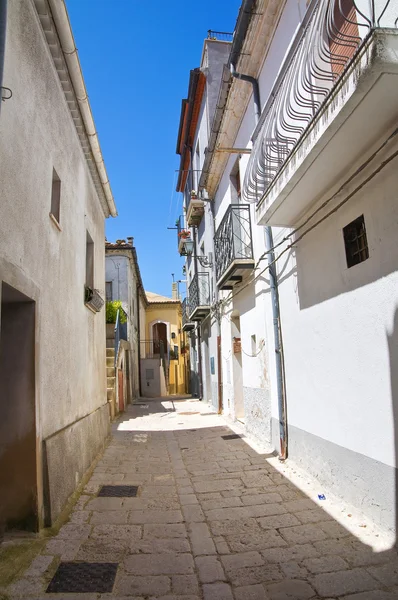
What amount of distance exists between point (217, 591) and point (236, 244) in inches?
261

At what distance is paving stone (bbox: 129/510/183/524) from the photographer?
4422mm

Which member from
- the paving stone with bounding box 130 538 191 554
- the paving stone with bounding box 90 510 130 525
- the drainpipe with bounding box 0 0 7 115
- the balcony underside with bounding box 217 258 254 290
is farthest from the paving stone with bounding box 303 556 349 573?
the balcony underside with bounding box 217 258 254 290

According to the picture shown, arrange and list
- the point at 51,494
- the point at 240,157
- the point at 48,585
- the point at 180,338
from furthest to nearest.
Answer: the point at 180,338 < the point at 240,157 < the point at 51,494 < the point at 48,585

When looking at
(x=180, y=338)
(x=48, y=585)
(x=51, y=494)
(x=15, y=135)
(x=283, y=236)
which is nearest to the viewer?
(x=48, y=585)

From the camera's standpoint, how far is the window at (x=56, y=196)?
522 cm

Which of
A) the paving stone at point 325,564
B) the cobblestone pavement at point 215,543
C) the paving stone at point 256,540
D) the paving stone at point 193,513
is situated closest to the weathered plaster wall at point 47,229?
the cobblestone pavement at point 215,543

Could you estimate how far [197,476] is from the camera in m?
6.14

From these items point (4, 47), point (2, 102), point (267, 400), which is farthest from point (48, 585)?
point (267, 400)

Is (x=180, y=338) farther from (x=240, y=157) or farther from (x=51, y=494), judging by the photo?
(x=51, y=494)

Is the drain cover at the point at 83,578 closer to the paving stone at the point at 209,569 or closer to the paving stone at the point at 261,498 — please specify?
the paving stone at the point at 209,569

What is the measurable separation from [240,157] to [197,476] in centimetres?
674

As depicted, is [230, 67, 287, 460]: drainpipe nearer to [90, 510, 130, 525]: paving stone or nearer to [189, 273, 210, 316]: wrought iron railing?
[90, 510, 130, 525]: paving stone

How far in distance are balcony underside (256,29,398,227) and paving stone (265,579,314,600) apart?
11.8 ft

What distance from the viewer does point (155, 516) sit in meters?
4.55
